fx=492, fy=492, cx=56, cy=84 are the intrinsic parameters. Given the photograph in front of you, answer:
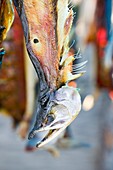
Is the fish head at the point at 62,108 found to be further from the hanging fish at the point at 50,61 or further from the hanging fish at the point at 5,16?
the hanging fish at the point at 5,16

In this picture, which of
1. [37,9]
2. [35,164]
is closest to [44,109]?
[37,9]

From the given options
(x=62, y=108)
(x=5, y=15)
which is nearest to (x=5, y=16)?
(x=5, y=15)

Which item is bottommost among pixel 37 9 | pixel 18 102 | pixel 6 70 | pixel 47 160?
pixel 47 160

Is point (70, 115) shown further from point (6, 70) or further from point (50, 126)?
point (6, 70)

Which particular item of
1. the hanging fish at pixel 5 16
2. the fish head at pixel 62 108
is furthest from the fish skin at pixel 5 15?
the fish head at pixel 62 108

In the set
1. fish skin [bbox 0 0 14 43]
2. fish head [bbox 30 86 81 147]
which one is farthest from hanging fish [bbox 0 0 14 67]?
fish head [bbox 30 86 81 147]

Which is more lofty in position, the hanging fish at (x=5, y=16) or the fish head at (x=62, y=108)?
the hanging fish at (x=5, y=16)

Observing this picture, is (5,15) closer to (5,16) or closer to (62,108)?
(5,16)

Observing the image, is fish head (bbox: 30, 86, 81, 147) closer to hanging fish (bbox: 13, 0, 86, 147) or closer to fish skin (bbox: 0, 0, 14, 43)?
hanging fish (bbox: 13, 0, 86, 147)
